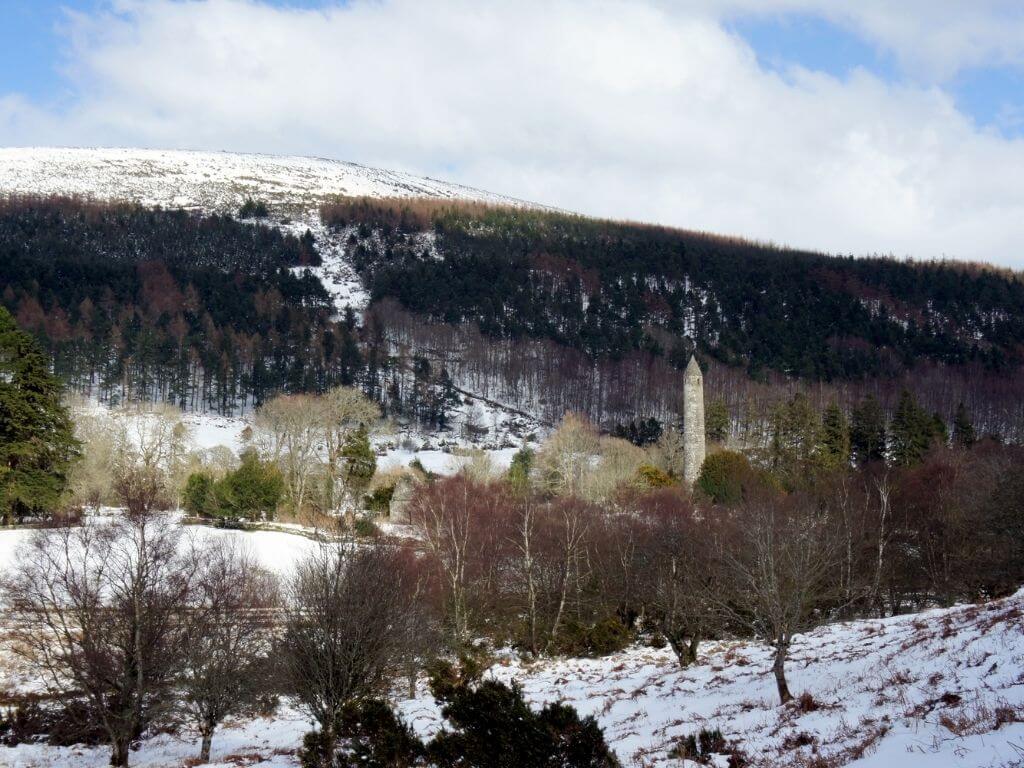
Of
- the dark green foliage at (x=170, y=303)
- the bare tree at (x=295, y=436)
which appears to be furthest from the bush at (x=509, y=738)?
the dark green foliage at (x=170, y=303)

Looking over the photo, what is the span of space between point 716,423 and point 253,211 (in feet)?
454

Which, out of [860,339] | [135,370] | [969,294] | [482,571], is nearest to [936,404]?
[860,339]

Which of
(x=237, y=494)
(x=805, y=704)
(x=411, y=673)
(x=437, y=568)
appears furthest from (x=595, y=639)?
(x=237, y=494)

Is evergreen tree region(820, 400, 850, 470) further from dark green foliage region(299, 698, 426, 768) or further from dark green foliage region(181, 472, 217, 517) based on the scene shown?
dark green foliage region(299, 698, 426, 768)

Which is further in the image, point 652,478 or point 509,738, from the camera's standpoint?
point 652,478

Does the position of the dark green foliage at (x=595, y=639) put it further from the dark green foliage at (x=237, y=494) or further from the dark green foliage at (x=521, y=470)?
the dark green foliage at (x=521, y=470)

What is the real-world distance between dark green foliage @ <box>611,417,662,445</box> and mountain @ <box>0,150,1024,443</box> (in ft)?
21.8

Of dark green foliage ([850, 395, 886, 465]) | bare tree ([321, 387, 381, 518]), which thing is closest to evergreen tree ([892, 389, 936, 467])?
dark green foliage ([850, 395, 886, 465])

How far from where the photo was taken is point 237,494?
45656mm

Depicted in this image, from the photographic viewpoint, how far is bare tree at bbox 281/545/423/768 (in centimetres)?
1659

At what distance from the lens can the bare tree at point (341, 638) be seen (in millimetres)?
16594

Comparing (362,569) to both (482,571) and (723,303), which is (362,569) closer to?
(482,571)

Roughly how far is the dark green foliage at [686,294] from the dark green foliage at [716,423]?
40895mm

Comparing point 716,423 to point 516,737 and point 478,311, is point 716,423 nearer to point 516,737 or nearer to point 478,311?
point 478,311
